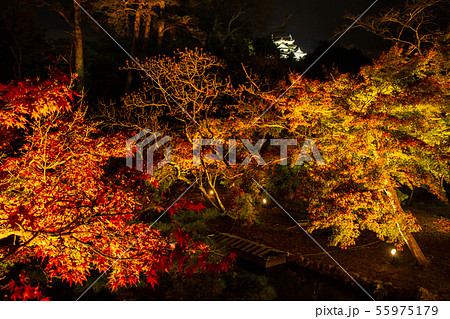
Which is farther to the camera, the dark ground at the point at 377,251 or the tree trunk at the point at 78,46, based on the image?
A: the tree trunk at the point at 78,46

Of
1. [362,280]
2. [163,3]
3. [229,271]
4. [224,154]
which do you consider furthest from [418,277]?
[163,3]

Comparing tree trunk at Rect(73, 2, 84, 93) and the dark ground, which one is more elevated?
tree trunk at Rect(73, 2, 84, 93)

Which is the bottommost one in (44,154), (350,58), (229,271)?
(229,271)

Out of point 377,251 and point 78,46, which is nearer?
point 377,251

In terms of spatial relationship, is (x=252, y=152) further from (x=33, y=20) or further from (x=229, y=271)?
(x=33, y=20)

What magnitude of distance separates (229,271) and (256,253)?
0.84 metres

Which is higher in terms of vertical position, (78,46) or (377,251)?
(78,46)

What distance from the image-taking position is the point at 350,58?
18.8 metres

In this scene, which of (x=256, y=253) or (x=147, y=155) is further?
(x=147, y=155)

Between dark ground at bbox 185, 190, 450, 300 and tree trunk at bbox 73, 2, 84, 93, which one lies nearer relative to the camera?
dark ground at bbox 185, 190, 450, 300

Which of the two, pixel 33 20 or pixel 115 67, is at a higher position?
pixel 33 20

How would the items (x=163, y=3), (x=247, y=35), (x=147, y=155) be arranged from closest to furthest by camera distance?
(x=147, y=155)
(x=163, y=3)
(x=247, y=35)

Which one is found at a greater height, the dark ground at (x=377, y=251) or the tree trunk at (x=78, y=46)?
the tree trunk at (x=78, y=46)
